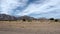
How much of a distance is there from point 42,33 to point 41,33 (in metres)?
0.12

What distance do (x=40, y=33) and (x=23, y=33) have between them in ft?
6.37

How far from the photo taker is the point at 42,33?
19406 millimetres

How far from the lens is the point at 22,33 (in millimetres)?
19406

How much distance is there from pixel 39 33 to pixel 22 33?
1942 millimetres

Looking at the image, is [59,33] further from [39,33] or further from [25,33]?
[25,33]

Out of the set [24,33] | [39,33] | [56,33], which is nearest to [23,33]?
[24,33]

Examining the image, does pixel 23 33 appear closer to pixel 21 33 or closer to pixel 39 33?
pixel 21 33

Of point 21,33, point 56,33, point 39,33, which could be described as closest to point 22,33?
point 21,33

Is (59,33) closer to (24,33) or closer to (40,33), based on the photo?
(40,33)

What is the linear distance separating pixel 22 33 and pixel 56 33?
392 centimetres

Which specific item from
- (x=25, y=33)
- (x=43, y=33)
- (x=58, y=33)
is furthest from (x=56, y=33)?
(x=25, y=33)

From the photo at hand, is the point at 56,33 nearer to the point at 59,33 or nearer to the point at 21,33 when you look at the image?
the point at 59,33

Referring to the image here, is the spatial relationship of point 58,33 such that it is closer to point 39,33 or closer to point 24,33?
point 39,33

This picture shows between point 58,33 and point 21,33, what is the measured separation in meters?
4.27
